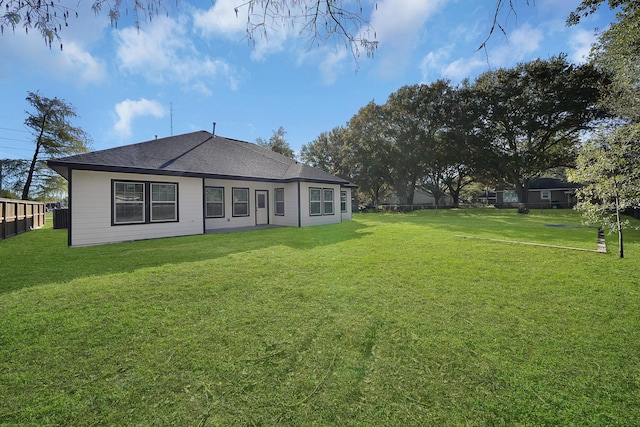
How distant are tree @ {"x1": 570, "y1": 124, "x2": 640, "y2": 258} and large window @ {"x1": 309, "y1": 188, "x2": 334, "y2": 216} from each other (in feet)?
32.4

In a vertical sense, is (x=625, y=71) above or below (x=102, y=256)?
above

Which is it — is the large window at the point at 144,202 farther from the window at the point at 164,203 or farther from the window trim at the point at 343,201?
the window trim at the point at 343,201

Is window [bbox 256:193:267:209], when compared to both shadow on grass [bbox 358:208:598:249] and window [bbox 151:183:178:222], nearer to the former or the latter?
window [bbox 151:183:178:222]

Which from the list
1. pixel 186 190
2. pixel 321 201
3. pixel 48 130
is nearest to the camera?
pixel 186 190

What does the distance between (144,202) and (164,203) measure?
636 millimetres

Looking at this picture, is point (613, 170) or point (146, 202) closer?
point (613, 170)

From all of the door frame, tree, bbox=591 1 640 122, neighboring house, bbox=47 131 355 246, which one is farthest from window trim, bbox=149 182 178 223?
tree, bbox=591 1 640 122

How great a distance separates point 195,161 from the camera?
1120 cm

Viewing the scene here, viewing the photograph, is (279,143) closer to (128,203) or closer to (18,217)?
(18,217)

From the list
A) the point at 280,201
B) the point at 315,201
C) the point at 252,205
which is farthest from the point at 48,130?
the point at 315,201

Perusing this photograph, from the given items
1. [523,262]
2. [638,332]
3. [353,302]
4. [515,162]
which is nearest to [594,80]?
[515,162]

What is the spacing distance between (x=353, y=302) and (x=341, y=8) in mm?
3265

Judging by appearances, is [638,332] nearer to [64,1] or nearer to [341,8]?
[341,8]

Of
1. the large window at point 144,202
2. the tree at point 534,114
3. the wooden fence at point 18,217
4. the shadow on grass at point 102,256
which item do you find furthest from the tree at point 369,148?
the wooden fence at point 18,217
